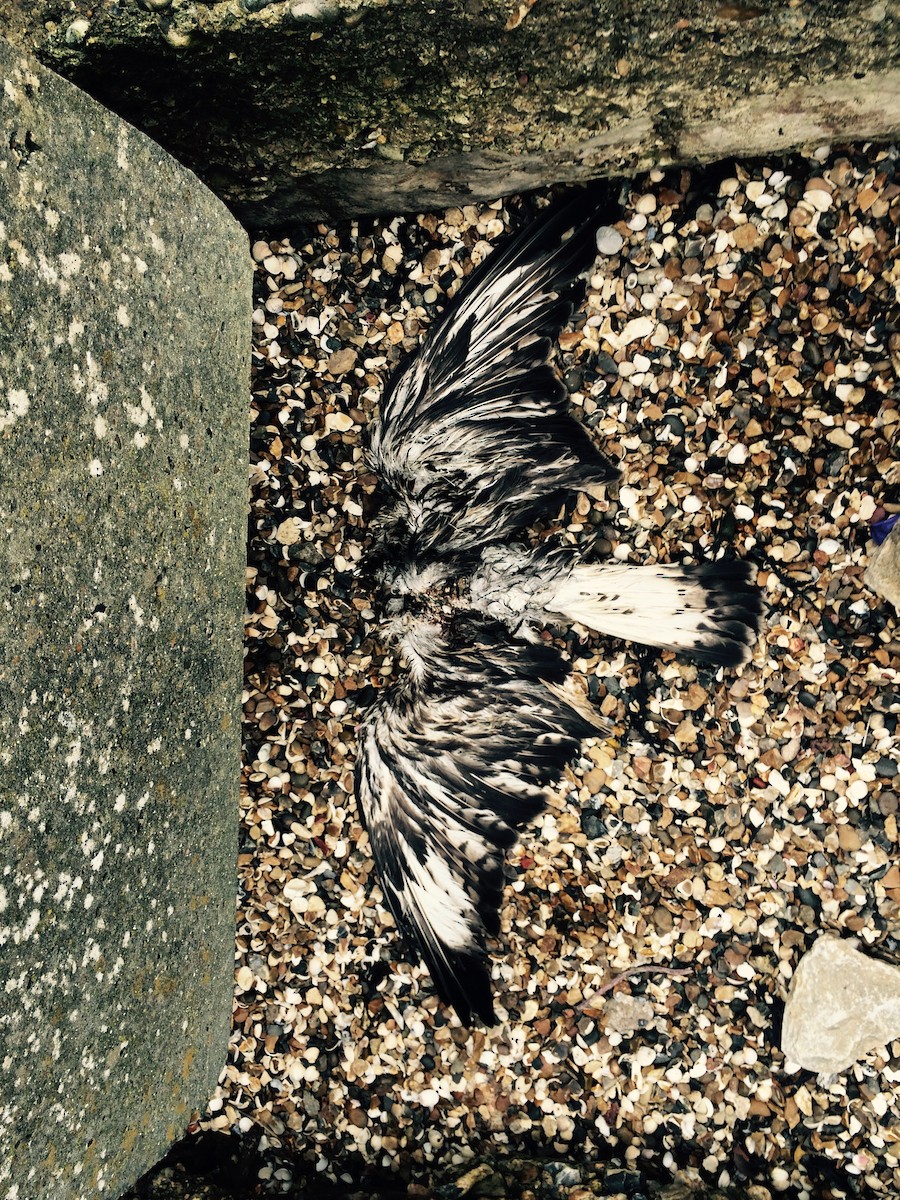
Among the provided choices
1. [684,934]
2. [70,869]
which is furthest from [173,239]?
[684,934]

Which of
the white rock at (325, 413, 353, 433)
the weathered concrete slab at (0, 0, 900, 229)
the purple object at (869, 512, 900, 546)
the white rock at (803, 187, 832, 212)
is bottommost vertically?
the purple object at (869, 512, 900, 546)

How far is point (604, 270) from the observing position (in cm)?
238

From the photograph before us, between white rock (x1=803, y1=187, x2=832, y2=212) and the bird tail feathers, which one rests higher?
white rock (x1=803, y1=187, x2=832, y2=212)

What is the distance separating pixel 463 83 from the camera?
201 centimetres

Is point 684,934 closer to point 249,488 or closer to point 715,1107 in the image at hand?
point 715,1107

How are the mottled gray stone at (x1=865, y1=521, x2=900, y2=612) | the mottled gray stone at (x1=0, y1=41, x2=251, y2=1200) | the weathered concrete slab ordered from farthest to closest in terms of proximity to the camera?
the mottled gray stone at (x1=865, y1=521, x2=900, y2=612) → the weathered concrete slab → the mottled gray stone at (x1=0, y1=41, x2=251, y2=1200)

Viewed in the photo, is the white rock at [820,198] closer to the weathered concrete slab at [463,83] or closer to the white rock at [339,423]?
the weathered concrete slab at [463,83]

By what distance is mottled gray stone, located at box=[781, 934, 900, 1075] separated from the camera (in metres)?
2.29

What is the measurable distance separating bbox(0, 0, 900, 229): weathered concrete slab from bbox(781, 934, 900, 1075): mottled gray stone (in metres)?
2.12

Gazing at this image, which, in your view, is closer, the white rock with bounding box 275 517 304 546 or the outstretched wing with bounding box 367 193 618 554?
the outstretched wing with bounding box 367 193 618 554

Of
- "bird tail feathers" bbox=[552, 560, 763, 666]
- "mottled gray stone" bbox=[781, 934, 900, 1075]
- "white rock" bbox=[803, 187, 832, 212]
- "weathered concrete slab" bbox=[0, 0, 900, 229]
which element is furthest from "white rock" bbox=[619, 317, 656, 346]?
"mottled gray stone" bbox=[781, 934, 900, 1075]

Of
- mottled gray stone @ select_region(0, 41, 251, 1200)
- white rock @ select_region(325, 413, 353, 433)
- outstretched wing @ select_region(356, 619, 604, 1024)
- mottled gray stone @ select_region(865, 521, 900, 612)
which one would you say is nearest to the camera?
mottled gray stone @ select_region(0, 41, 251, 1200)

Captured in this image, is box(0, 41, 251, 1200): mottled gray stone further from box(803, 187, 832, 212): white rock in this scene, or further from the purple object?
the purple object

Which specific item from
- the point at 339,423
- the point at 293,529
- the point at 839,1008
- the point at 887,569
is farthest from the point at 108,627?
the point at 839,1008
